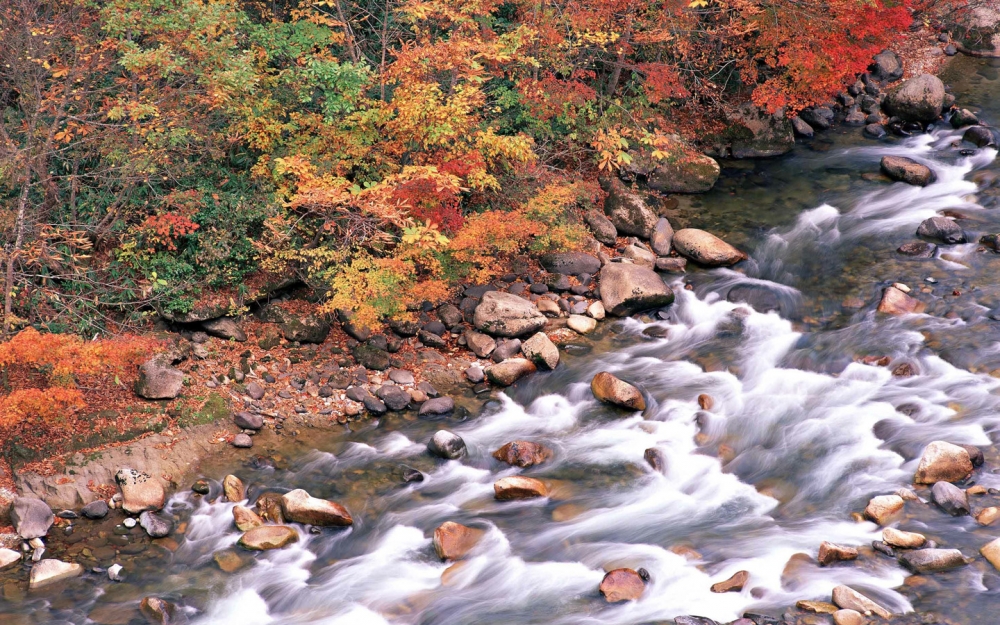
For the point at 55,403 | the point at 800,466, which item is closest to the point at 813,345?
the point at 800,466

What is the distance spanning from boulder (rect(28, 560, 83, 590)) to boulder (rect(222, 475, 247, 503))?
2037 mm

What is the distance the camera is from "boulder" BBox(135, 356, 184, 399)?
13000 millimetres

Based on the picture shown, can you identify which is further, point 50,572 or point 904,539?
point 50,572

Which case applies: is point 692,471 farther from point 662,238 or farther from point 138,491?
point 138,491

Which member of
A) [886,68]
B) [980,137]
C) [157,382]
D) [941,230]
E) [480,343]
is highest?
[886,68]

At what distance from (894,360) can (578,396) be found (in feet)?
16.5

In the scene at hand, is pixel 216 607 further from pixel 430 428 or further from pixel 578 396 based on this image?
pixel 578 396

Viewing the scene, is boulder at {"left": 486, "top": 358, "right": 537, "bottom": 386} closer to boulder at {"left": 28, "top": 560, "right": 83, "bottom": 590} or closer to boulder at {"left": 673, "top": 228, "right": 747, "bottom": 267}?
boulder at {"left": 673, "top": 228, "right": 747, "bottom": 267}

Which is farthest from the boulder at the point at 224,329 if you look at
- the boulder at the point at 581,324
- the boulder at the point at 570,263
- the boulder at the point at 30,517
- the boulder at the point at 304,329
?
the boulder at the point at 570,263

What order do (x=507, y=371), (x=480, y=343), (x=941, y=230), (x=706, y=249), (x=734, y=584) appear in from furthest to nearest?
(x=706, y=249)
(x=941, y=230)
(x=480, y=343)
(x=507, y=371)
(x=734, y=584)

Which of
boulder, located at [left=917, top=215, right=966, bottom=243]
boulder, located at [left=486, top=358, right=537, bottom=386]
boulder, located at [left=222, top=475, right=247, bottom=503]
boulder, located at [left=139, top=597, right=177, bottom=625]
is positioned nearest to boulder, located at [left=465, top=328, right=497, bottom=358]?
boulder, located at [left=486, top=358, right=537, bottom=386]

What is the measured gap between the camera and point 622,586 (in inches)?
394

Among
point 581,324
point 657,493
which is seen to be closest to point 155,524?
point 657,493

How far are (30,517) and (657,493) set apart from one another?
8.31 metres
